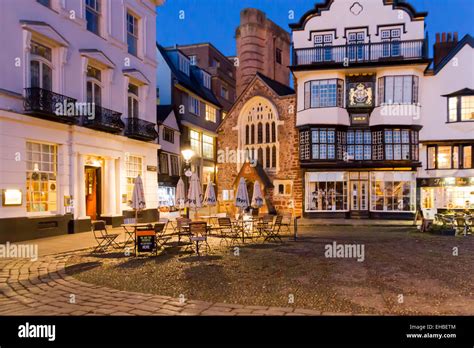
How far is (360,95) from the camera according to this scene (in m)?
27.1

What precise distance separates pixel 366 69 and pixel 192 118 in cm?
1563

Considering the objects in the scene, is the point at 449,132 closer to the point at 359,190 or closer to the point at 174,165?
the point at 359,190

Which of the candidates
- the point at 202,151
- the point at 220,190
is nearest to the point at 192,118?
the point at 202,151

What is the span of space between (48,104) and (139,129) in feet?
22.0

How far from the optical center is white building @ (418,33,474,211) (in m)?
26.1

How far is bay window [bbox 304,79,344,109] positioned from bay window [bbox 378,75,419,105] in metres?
2.77

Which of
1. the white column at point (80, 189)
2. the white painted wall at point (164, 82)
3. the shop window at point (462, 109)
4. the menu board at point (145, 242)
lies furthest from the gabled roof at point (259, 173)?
the menu board at point (145, 242)

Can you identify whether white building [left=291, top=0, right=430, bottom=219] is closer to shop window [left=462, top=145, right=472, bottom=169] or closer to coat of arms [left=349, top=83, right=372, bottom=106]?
coat of arms [left=349, top=83, right=372, bottom=106]

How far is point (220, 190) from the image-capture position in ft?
103

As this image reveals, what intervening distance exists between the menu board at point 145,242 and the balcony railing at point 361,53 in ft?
65.5

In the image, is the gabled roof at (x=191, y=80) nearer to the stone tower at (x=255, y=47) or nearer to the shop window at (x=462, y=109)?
the stone tower at (x=255, y=47)

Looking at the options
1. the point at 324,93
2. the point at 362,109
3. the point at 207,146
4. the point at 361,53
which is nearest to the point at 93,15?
the point at 324,93
